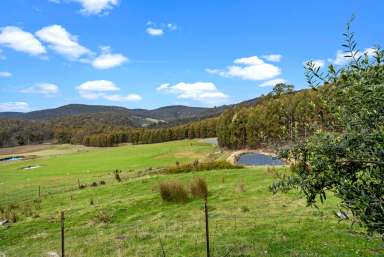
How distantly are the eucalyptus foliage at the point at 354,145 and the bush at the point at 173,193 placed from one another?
1821cm

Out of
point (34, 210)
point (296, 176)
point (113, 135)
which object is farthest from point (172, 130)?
point (296, 176)

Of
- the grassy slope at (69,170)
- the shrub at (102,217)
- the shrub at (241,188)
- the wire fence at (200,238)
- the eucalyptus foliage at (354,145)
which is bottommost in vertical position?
the grassy slope at (69,170)

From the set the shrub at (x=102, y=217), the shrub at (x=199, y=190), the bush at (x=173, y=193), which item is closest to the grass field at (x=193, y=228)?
the shrub at (x=102, y=217)

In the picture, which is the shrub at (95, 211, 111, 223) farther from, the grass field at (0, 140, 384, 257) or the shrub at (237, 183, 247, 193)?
the shrub at (237, 183, 247, 193)

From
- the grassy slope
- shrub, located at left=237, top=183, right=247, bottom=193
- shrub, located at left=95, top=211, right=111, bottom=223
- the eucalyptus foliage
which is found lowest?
the grassy slope

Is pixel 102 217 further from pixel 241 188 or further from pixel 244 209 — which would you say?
pixel 241 188

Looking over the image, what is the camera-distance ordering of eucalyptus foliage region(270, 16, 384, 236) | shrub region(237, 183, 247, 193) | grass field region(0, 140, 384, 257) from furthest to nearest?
1. shrub region(237, 183, 247, 193)
2. grass field region(0, 140, 384, 257)
3. eucalyptus foliage region(270, 16, 384, 236)

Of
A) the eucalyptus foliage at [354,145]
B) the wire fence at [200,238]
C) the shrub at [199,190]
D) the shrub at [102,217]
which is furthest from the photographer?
the shrub at [199,190]

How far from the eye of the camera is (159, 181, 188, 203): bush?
23.5 metres

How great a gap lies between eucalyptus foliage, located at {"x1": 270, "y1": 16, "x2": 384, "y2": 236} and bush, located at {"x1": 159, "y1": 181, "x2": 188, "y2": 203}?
1821 cm

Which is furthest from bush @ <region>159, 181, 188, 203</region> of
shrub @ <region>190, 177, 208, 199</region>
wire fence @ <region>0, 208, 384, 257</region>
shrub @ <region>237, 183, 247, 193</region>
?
wire fence @ <region>0, 208, 384, 257</region>

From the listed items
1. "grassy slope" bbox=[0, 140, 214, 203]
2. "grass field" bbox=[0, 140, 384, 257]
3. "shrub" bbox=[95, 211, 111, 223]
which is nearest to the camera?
"grass field" bbox=[0, 140, 384, 257]

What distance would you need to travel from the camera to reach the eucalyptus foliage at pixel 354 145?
455 centimetres

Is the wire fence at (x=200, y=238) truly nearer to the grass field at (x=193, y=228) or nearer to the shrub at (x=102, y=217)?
the grass field at (x=193, y=228)
